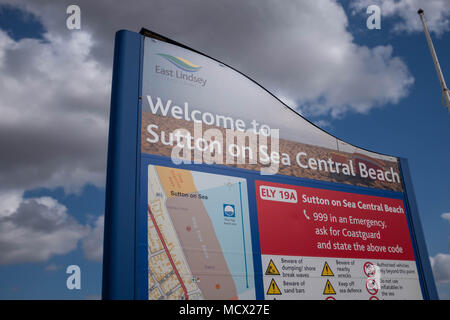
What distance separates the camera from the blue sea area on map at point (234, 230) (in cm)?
468

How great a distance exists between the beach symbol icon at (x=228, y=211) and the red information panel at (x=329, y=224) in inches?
16.1

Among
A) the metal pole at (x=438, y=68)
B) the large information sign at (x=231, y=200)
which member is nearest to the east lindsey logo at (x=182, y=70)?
the large information sign at (x=231, y=200)

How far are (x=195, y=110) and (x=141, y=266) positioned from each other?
2141 mm

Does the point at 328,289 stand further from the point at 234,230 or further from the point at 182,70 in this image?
the point at 182,70

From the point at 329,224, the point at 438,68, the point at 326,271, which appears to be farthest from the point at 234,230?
A: the point at 438,68

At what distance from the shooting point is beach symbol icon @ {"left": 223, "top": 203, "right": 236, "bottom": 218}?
4875 mm

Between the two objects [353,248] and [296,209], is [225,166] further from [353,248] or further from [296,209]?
[353,248]

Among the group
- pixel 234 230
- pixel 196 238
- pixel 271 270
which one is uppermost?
pixel 234 230

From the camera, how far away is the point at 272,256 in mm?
5004

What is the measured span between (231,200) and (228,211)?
155 mm

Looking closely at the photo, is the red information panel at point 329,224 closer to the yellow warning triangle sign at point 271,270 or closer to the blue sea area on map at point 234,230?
the yellow warning triangle sign at point 271,270

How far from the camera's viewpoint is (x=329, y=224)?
229 inches
